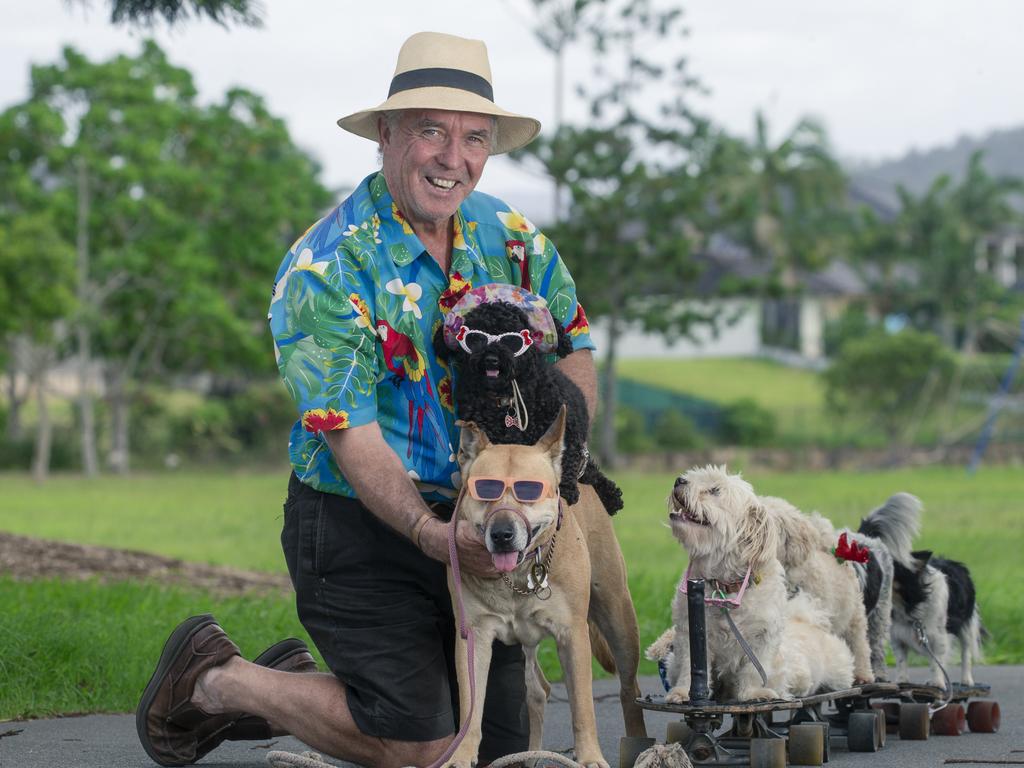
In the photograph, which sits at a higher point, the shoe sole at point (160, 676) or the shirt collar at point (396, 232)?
the shirt collar at point (396, 232)

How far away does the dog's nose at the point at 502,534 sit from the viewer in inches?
186

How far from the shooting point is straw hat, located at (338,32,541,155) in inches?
213

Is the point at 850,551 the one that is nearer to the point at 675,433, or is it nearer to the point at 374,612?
the point at 374,612

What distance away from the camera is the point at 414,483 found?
5.48 meters

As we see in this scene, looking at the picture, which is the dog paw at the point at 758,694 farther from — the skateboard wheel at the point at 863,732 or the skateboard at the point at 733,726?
the skateboard wheel at the point at 863,732

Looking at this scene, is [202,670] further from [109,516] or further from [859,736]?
[109,516]

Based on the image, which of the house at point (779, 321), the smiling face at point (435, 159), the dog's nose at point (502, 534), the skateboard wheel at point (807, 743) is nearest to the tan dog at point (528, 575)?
the dog's nose at point (502, 534)

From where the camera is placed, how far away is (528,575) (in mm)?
5102

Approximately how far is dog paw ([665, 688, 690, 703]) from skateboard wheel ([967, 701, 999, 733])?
215cm

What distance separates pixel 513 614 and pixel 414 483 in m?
0.61

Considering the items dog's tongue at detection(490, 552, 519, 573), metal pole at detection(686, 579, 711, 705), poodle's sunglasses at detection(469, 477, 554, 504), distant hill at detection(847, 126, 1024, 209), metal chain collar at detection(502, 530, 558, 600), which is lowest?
metal pole at detection(686, 579, 711, 705)

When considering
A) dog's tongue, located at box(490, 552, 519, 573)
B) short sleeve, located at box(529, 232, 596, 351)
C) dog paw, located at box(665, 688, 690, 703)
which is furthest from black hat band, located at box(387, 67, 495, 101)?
dog paw, located at box(665, 688, 690, 703)

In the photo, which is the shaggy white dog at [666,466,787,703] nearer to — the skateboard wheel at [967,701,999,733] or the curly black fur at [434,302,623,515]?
the curly black fur at [434,302,623,515]

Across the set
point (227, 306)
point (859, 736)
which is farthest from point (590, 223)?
point (859, 736)
